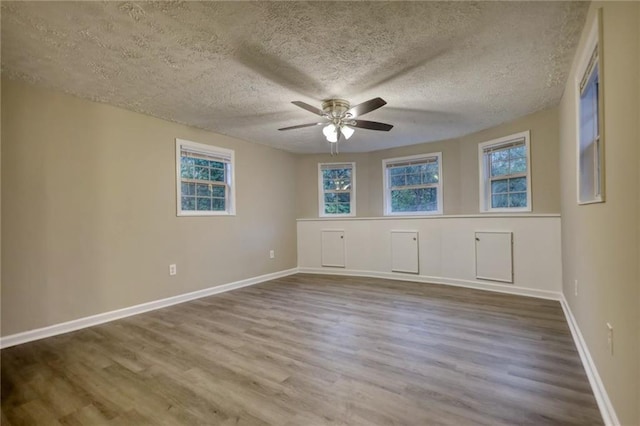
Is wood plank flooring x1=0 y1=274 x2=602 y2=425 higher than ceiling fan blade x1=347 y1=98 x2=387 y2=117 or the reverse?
the reverse

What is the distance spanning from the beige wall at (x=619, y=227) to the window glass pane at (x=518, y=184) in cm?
249

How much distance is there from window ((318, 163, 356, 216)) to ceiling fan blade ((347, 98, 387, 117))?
2.90 m

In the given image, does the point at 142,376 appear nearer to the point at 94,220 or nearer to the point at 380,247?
the point at 94,220

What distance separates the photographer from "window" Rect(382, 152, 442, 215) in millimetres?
5184

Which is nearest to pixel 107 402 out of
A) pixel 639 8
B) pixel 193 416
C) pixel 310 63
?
pixel 193 416

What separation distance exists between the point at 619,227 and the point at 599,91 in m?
0.73

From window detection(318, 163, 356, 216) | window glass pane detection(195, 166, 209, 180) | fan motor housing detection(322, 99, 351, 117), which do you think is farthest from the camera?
window detection(318, 163, 356, 216)

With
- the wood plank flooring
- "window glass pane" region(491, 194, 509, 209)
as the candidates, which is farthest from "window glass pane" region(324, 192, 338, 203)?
the wood plank flooring

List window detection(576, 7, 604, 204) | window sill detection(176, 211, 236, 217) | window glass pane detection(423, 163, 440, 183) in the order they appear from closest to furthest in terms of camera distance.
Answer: window detection(576, 7, 604, 204)
window sill detection(176, 211, 236, 217)
window glass pane detection(423, 163, 440, 183)

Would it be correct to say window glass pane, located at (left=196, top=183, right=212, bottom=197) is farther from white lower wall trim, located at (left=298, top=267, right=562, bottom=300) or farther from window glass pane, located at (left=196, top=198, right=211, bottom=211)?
white lower wall trim, located at (left=298, top=267, right=562, bottom=300)

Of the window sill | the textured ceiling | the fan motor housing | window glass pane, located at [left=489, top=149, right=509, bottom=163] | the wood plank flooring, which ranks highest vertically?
the textured ceiling

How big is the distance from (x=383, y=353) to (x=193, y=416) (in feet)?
4.41

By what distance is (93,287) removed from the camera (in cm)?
315

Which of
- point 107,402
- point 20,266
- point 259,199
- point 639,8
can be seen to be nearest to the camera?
point 639,8
